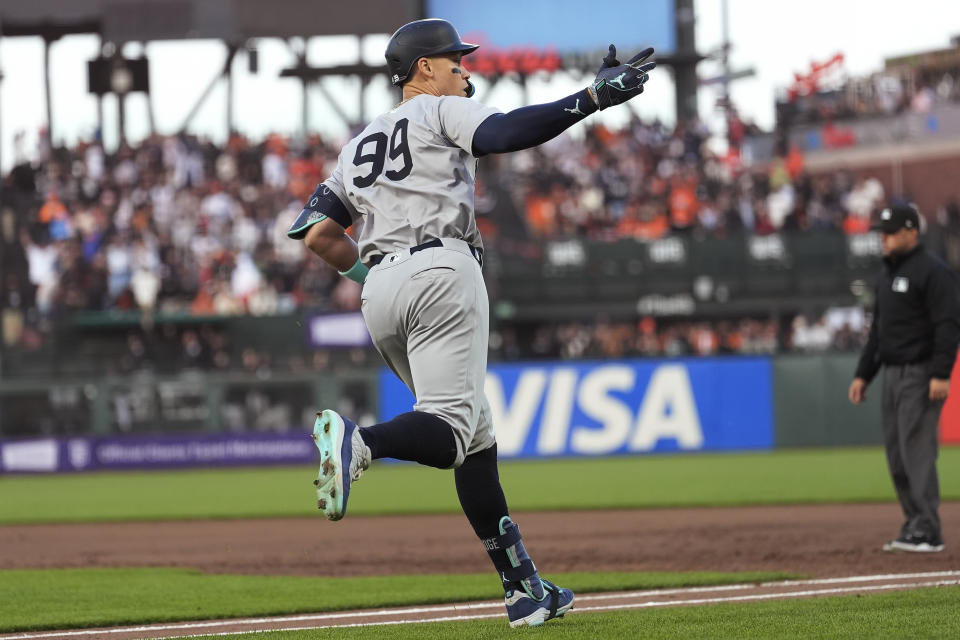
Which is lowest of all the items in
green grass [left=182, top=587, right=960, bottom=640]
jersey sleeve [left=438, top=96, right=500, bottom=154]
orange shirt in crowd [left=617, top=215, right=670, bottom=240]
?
green grass [left=182, top=587, right=960, bottom=640]

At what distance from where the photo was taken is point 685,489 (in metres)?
14.0

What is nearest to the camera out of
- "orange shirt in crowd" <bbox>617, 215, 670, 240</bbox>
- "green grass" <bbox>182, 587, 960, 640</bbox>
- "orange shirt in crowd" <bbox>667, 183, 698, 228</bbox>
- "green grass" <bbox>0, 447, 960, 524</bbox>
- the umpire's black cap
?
"green grass" <bbox>182, 587, 960, 640</bbox>

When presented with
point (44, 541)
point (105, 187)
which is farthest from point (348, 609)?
point (105, 187)

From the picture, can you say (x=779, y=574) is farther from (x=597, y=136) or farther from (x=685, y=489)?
(x=597, y=136)

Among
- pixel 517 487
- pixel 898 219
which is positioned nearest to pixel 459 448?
pixel 898 219

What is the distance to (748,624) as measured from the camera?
503cm

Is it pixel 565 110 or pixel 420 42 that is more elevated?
pixel 420 42

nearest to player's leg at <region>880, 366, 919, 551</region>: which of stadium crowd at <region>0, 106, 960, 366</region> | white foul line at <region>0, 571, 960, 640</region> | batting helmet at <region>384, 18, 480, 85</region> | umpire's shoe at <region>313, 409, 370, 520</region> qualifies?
white foul line at <region>0, 571, 960, 640</region>

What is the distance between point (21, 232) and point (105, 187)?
1872 mm

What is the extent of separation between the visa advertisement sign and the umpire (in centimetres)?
1108

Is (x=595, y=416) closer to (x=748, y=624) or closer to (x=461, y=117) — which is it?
(x=748, y=624)

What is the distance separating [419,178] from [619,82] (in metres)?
0.82

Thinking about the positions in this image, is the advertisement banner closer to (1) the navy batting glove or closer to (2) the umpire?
(2) the umpire

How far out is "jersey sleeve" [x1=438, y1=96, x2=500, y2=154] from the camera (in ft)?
15.8
